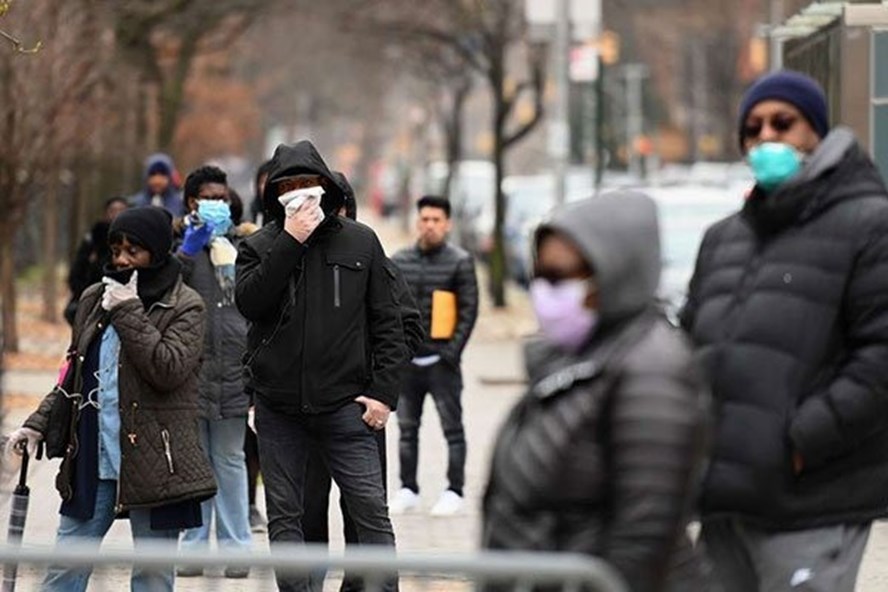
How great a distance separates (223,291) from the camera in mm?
11797

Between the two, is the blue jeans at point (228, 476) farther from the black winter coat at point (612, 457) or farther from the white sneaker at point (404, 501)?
the black winter coat at point (612, 457)

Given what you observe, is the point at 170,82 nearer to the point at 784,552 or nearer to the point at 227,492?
the point at 227,492

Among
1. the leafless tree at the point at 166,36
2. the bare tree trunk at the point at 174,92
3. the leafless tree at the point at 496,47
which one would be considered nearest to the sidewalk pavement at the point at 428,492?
the leafless tree at the point at 496,47

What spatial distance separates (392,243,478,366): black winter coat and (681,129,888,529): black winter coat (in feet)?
26.1

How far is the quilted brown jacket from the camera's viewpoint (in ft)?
30.3

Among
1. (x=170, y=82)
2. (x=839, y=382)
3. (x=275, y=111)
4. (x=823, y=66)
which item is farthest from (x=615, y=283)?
(x=275, y=111)

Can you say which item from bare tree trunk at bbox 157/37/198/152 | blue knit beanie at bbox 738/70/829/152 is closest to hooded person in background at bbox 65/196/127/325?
blue knit beanie at bbox 738/70/829/152

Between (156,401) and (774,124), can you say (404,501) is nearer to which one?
(156,401)

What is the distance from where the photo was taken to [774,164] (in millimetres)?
6562

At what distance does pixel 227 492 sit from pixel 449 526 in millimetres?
2601

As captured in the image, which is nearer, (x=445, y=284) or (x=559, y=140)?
(x=445, y=284)

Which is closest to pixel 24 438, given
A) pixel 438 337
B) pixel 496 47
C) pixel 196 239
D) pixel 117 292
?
pixel 117 292

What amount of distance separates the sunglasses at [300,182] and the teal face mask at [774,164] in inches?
133

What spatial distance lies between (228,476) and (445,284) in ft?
10.4
